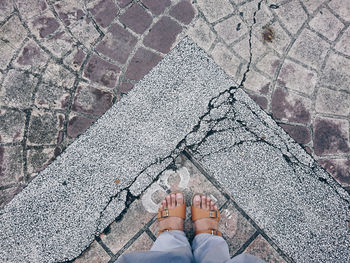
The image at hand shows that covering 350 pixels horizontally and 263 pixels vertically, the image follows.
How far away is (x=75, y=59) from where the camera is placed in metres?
2.71

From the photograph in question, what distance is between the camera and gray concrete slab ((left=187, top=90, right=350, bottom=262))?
2.48 meters

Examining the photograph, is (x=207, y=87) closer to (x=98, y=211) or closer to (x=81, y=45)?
(x=81, y=45)

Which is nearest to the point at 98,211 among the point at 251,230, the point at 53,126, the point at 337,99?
the point at 53,126

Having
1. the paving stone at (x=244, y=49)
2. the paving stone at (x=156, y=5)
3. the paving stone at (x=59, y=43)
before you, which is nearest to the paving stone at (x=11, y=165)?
the paving stone at (x=59, y=43)

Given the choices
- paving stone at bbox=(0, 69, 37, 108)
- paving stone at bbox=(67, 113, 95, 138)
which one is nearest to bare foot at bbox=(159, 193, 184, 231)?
paving stone at bbox=(67, 113, 95, 138)

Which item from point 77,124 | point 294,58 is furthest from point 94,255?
point 294,58

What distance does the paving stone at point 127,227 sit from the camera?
8.11 feet

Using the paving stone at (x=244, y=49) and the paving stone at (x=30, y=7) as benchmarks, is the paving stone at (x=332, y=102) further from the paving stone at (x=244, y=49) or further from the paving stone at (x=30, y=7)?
the paving stone at (x=30, y=7)

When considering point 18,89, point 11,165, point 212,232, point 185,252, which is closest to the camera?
point 185,252

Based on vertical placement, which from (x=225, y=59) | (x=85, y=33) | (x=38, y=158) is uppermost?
(x=225, y=59)

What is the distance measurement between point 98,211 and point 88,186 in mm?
255

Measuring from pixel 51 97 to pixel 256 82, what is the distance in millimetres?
2087

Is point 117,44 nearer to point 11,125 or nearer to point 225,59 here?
point 225,59

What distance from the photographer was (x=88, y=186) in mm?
2523
